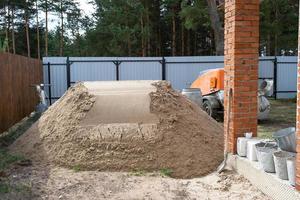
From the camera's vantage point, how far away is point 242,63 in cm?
541

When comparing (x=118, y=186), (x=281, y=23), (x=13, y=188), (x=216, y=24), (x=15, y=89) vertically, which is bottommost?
(x=118, y=186)

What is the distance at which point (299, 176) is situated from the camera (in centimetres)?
384

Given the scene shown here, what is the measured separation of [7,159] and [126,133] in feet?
5.96

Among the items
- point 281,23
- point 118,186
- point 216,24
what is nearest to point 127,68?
point 216,24

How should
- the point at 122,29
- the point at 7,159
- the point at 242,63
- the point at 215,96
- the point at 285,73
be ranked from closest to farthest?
the point at 242,63, the point at 7,159, the point at 215,96, the point at 285,73, the point at 122,29

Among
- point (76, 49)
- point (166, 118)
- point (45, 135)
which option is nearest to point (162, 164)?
point (166, 118)

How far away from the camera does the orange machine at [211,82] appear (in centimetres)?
1066

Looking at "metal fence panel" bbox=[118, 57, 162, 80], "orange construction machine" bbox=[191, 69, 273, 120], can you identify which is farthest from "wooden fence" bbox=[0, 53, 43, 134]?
"orange construction machine" bbox=[191, 69, 273, 120]

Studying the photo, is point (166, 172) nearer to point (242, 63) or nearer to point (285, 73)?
point (242, 63)

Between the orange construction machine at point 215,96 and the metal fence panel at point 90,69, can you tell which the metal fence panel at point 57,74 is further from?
the orange construction machine at point 215,96

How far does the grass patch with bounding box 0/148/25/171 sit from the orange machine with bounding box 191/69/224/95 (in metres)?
5.96

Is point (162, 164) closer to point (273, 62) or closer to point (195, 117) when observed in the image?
point (195, 117)

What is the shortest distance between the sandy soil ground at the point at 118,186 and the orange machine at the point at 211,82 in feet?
17.8

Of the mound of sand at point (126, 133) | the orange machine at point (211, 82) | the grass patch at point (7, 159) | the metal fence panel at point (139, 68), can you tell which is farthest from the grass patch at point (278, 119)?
the metal fence panel at point (139, 68)
